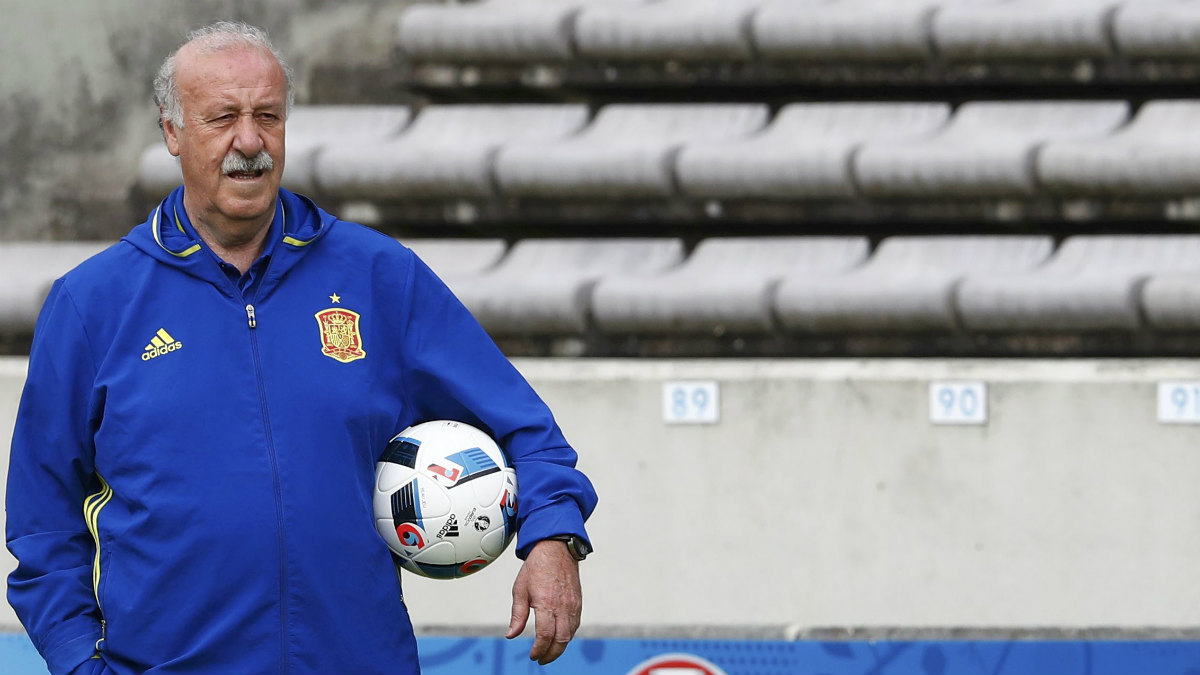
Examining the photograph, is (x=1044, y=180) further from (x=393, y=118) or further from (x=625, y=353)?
(x=393, y=118)

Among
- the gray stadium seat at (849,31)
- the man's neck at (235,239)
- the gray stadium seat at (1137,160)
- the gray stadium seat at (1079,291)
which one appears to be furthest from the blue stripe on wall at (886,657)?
the gray stadium seat at (849,31)

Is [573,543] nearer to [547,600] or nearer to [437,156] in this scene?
[547,600]

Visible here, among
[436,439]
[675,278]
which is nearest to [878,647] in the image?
[436,439]

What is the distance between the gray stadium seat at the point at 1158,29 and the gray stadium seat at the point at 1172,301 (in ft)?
3.11

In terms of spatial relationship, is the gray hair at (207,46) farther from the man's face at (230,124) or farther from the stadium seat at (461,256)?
the stadium seat at (461,256)

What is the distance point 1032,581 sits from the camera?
548 cm

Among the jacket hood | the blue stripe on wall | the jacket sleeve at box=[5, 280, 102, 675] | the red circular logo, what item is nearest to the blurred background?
the blue stripe on wall

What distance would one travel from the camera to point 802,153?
6234 millimetres

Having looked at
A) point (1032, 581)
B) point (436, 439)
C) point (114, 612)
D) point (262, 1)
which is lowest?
point (1032, 581)

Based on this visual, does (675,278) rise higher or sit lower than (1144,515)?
higher

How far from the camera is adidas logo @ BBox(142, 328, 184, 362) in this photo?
96.3 inches

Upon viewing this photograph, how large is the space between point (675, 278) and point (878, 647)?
2.59 metres

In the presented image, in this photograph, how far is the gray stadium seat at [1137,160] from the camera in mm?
5898

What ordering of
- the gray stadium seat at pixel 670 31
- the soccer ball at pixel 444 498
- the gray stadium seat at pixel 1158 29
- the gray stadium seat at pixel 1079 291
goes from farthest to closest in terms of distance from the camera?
the gray stadium seat at pixel 670 31
the gray stadium seat at pixel 1158 29
the gray stadium seat at pixel 1079 291
the soccer ball at pixel 444 498
